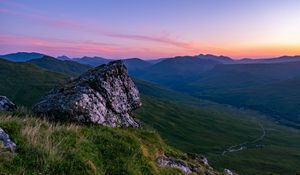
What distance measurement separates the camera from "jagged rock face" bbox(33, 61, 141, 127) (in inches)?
882

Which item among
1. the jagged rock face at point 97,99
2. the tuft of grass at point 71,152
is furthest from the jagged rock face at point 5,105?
the tuft of grass at point 71,152

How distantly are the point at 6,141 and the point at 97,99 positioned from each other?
11.3m

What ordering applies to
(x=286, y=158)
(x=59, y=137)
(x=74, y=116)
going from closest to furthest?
(x=59, y=137) → (x=74, y=116) → (x=286, y=158)

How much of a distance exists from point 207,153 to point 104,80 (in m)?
170

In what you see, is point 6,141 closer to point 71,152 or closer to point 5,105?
point 71,152

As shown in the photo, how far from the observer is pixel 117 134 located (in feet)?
64.0

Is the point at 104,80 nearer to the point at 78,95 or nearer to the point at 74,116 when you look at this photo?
the point at 78,95

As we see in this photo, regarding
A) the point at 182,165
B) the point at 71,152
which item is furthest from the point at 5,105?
the point at 182,165

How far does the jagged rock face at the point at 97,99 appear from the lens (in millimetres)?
22391

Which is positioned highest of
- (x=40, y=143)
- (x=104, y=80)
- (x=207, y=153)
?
(x=104, y=80)

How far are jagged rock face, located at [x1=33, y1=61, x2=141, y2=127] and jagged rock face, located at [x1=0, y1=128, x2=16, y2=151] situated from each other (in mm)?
7890

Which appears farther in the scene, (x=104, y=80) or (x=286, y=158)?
(x=286, y=158)

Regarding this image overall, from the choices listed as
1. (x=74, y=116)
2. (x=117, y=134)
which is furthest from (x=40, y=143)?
(x=74, y=116)

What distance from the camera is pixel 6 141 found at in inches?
543
